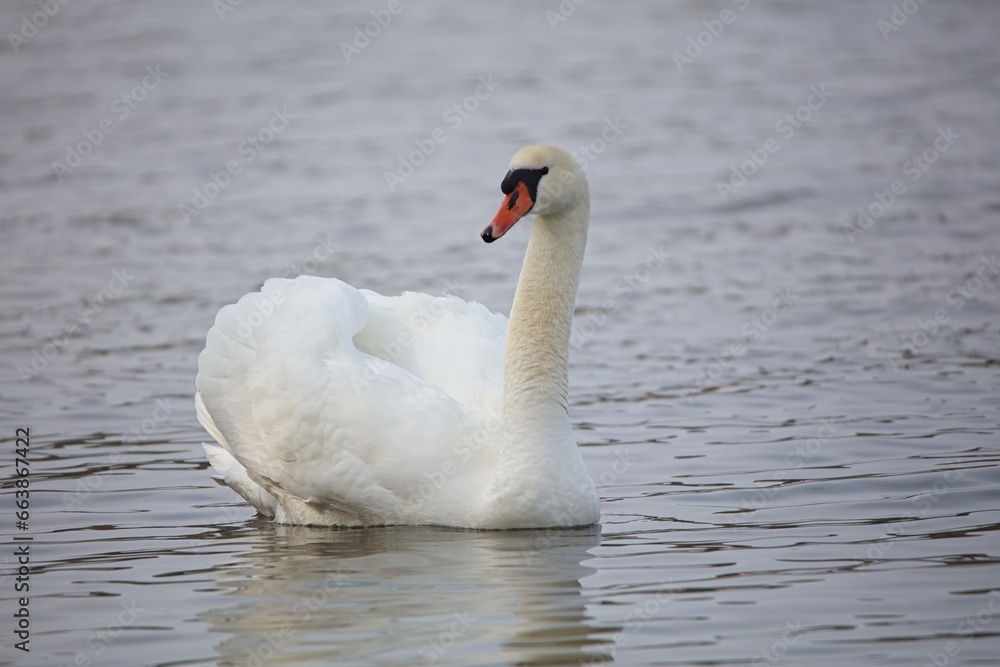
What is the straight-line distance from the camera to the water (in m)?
6.43

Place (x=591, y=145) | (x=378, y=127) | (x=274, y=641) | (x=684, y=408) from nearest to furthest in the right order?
(x=274, y=641) < (x=684, y=408) < (x=591, y=145) < (x=378, y=127)

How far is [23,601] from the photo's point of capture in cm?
677

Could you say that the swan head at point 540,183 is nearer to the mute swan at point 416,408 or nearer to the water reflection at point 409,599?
the mute swan at point 416,408

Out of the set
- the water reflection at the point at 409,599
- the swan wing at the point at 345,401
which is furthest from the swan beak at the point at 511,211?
the water reflection at the point at 409,599

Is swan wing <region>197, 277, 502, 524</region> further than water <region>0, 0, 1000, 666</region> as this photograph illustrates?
Yes

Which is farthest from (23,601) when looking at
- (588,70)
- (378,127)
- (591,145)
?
(588,70)

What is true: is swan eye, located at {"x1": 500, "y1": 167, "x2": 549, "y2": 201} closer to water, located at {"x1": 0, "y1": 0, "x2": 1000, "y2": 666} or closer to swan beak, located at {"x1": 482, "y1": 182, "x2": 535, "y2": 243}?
swan beak, located at {"x1": 482, "y1": 182, "x2": 535, "y2": 243}

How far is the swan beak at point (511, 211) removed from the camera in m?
7.27

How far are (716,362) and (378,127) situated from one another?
1191 cm

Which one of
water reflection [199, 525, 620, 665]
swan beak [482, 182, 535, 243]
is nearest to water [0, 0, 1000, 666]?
water reflection [199, 525, 620, 665]

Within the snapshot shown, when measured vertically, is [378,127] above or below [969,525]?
above

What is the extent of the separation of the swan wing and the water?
0.93 feet

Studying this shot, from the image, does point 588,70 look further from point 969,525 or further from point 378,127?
point 969,525

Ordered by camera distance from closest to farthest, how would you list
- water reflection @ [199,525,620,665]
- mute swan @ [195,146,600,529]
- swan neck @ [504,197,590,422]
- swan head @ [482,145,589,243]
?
1. water reflection @ [199,525,620,665]
2. swan head @ [482,145,589,243]
3. mute swan @ [195,146,600,529]
4. swan neck @ [504,197,590,422]
